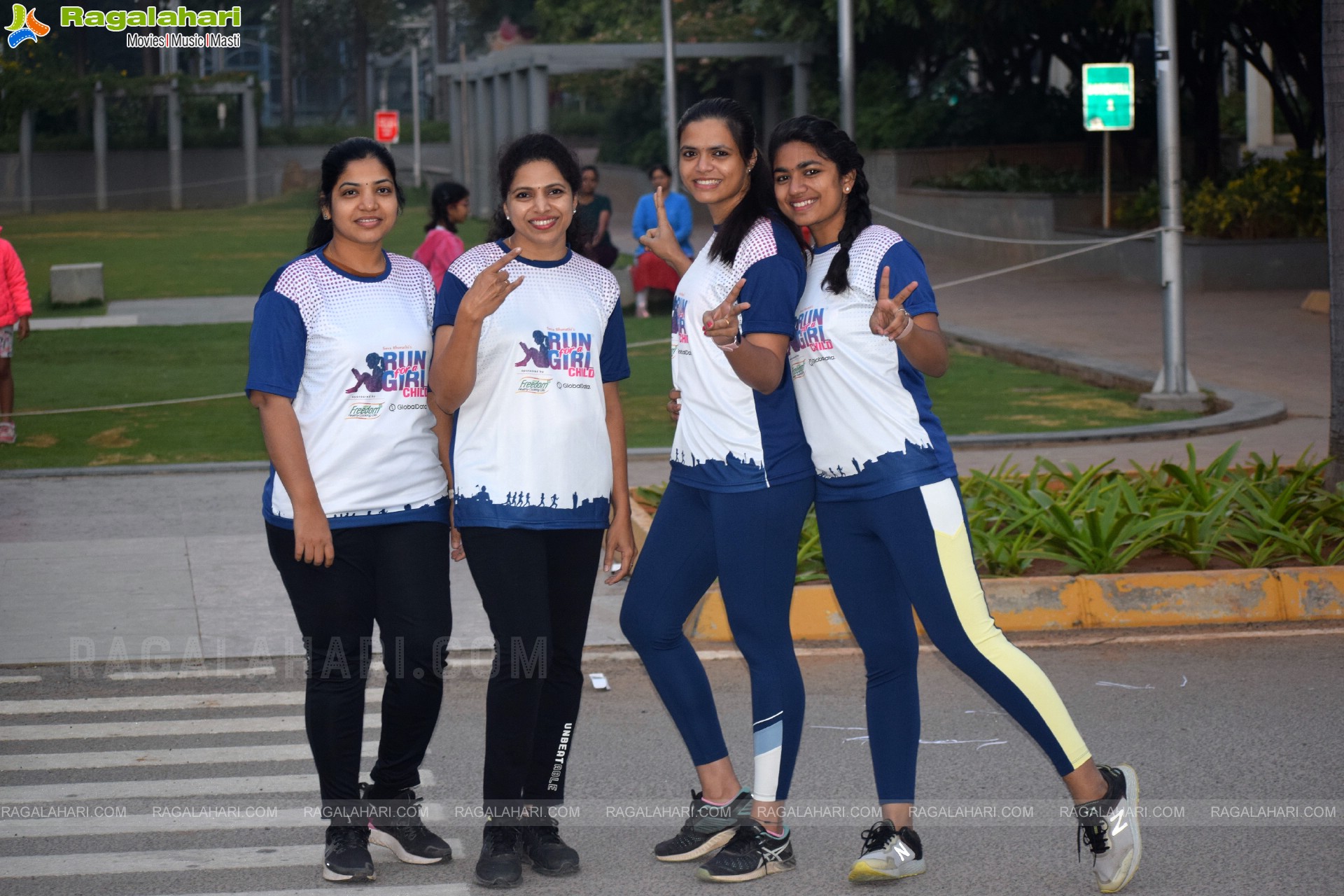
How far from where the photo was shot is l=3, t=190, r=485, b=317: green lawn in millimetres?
26484

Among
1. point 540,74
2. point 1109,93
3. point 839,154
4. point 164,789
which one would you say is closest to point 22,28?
point 540,74

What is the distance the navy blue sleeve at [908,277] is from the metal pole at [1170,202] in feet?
29.0

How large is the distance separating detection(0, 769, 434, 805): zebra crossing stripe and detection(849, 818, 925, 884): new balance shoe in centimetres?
152

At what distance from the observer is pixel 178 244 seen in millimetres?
38312

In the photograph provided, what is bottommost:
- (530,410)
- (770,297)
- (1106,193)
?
(530,410)

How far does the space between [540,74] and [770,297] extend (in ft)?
115

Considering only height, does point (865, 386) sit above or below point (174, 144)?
below

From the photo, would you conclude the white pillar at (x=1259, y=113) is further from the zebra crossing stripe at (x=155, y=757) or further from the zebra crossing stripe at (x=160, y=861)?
the zebra crossing stripe at (x=160, y=861)

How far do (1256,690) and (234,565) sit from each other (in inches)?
182

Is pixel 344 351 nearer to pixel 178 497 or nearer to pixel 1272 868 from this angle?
pixel 1272 868

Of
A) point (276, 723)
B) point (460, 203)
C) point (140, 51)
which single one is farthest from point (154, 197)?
point (276, 723)

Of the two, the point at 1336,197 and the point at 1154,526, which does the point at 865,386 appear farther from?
the point at 1336,197

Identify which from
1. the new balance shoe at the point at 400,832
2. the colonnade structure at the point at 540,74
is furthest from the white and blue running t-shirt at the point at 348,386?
the colonnade structure at the point at 540,74

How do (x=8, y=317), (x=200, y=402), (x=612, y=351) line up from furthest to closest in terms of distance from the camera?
1. (x=200, y=402)
2. (x=8, y=317)
3. (x=612, y=351)
